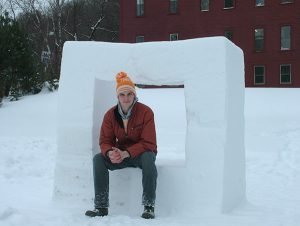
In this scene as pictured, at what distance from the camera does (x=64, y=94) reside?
17.2ft

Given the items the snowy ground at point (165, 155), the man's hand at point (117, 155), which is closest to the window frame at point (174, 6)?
the snowy ground at point (165, 155)

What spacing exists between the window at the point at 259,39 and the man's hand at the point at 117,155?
1035 inches

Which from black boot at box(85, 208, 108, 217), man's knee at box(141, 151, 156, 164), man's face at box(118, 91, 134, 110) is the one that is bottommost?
black boot at box(85, 208, 108, 217)

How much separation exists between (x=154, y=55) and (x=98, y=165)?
1.29 meters

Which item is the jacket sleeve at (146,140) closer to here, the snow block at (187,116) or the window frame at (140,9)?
the snow block at (187,116)

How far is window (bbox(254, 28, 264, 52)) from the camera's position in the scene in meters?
29.4

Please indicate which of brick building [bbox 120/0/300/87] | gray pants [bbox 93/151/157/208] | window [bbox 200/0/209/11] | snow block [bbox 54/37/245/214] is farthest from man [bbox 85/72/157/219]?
window [bbox 200/0/209/11]

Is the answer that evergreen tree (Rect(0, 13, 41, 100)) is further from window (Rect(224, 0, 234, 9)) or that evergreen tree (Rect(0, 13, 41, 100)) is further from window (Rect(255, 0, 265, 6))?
window (Rect(255, 0, 265, 6))

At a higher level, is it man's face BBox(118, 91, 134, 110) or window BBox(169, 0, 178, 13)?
window BBox(169, 0, 178, 13)

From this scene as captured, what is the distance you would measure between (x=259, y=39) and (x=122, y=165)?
2621 centimetres

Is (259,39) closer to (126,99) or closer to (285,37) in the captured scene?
(285,37)

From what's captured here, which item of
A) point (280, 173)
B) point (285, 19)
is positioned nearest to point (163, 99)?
point (280, 173)

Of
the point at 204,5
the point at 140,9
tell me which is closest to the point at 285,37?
the point at 204,5

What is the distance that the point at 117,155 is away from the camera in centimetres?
448
